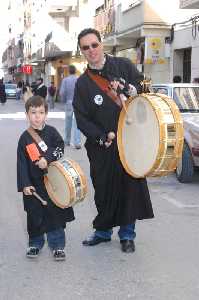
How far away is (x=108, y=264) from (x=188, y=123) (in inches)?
174

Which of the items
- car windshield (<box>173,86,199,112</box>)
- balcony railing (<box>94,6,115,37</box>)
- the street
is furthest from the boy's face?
balcony railing (<box>94,6,115,37</box>)

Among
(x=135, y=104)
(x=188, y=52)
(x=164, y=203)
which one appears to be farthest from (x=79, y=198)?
(x=188, y=52)

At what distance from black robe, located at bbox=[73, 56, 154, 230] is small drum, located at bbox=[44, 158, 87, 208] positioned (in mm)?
417

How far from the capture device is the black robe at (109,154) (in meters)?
5.36

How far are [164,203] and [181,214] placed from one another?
0.68m

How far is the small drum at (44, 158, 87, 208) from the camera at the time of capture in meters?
4.95

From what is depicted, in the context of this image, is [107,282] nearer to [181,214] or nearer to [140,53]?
[181,214]

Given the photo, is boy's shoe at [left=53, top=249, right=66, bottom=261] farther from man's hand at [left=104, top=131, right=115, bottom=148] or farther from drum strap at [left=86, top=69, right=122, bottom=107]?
drum strap at [left=86, top=69, right=122, bottom=107]

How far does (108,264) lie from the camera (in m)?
5.23

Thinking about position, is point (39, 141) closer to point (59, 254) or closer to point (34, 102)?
point (34, 102)

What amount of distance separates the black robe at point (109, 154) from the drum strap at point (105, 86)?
27 millimetres

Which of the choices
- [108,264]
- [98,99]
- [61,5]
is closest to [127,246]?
[108,264]

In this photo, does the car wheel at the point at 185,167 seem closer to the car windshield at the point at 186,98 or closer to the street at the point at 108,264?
the car windshield at the point at 186,98

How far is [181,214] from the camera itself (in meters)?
7.23
